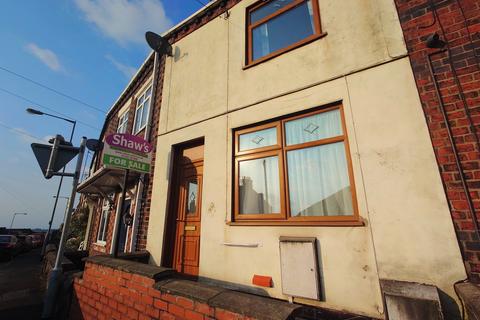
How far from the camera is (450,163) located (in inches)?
104

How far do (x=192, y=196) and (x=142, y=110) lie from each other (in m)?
5.00

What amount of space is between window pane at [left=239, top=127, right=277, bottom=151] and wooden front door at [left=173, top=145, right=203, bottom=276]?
1.15 meters

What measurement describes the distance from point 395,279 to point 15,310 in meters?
Result: 6.95

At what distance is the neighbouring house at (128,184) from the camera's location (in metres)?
5.79

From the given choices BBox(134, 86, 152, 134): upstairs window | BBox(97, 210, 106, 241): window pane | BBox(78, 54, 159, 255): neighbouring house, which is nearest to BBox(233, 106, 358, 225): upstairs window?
BBox(78, 54, 159, 255): neighbouring house

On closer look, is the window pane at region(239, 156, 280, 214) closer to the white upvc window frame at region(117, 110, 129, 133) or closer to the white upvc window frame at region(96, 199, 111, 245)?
the white upvc window frame at region(96, 199, 111, 245)

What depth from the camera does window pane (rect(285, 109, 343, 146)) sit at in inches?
140

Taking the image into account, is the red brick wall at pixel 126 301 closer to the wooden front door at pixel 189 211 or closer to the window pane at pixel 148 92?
the wooden front door at pixel 189 211

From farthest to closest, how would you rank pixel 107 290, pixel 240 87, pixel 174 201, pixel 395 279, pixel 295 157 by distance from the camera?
1. pixel 174 201
2. pixel 240 87
3. pixel 295 157
4. pixel 107 290
5. pixel 395 279

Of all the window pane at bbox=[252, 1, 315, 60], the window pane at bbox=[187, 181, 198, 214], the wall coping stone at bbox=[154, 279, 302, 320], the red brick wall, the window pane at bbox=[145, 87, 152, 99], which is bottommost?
the red brick wall

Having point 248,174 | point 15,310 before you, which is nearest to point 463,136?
point 248,174

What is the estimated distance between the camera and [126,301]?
3.04 metres

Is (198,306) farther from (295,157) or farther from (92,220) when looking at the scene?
(92,220)

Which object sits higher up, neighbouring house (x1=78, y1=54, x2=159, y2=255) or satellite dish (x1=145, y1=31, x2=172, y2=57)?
satellite dish (x1=145, y1=31, x2=172, y2=57)
